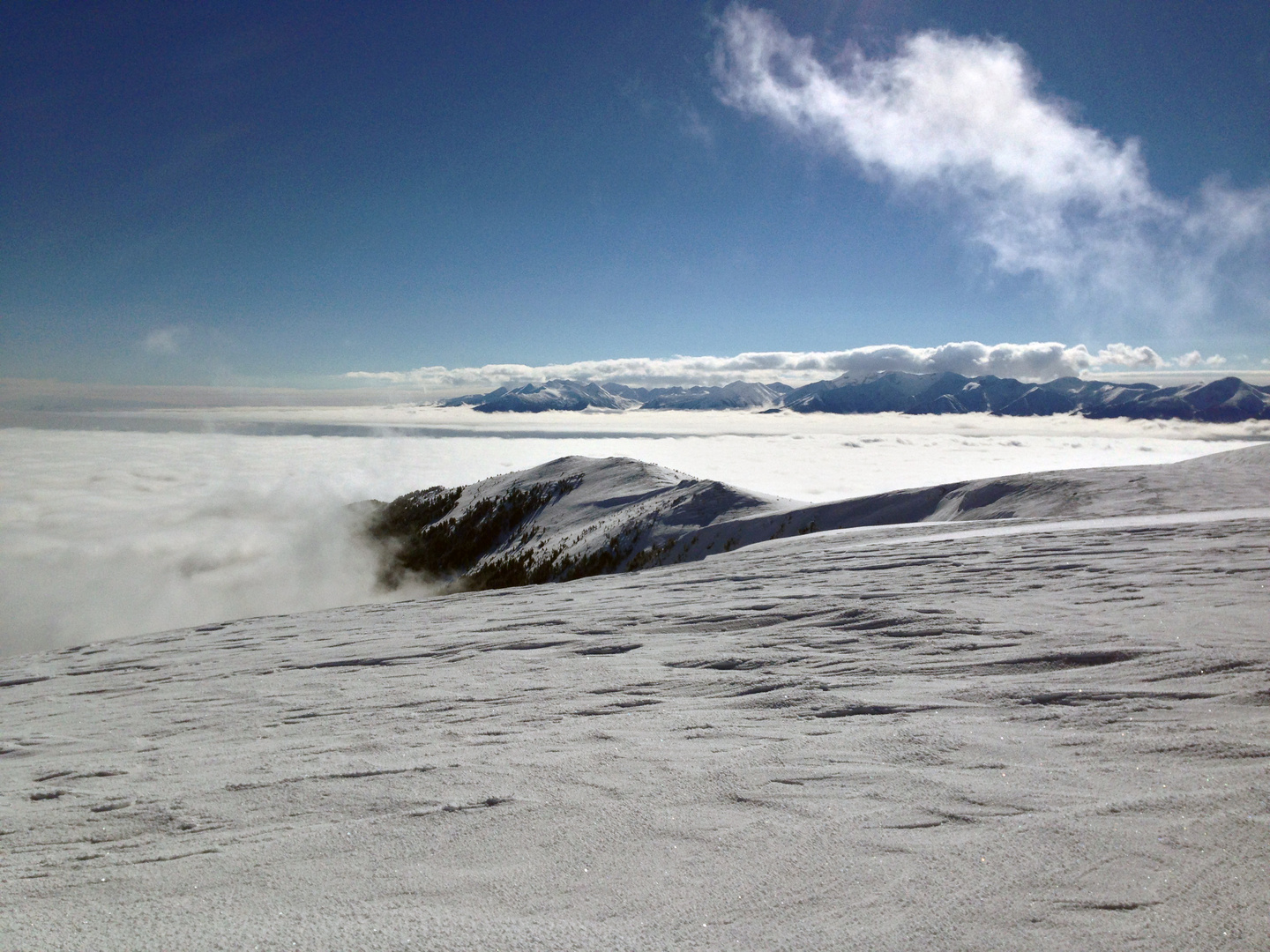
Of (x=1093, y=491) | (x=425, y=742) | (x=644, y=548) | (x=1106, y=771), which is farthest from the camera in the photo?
(x=644, y=548)

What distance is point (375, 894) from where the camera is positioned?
2410 millimetres

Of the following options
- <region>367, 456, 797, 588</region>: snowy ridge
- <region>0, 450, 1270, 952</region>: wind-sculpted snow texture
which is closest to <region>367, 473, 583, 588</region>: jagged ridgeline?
<region>367, 456, 797, 588</region>: snowy ridge

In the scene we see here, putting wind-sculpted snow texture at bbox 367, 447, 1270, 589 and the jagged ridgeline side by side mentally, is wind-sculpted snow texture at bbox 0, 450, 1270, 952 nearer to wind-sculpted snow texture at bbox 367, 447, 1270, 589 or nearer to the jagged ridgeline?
wind-sculpted snow texture at bbox 367, 447, 1270, 589

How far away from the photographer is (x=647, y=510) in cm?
2886

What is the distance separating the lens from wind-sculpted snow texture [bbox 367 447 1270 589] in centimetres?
1540

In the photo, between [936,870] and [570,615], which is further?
[570,615]

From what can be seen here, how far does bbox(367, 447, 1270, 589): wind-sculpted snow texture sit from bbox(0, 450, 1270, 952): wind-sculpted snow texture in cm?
982

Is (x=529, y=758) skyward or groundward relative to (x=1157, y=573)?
groundward

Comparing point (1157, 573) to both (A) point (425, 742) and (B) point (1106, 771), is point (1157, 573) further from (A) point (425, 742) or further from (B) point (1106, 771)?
(A) point (425, 742)

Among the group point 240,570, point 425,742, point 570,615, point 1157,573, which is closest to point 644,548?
point 570,615

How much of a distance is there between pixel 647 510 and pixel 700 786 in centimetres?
2572

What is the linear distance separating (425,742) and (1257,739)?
4.53 m

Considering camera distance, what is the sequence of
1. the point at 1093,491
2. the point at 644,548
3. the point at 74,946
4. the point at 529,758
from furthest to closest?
the point at 644,548 < the point at 1093,491 < the point at 529,758 < the point at 74,946

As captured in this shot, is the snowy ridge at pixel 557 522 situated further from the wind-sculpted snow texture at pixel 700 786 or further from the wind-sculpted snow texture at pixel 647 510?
the wind-sculpted snow texture at pixel 700 786
